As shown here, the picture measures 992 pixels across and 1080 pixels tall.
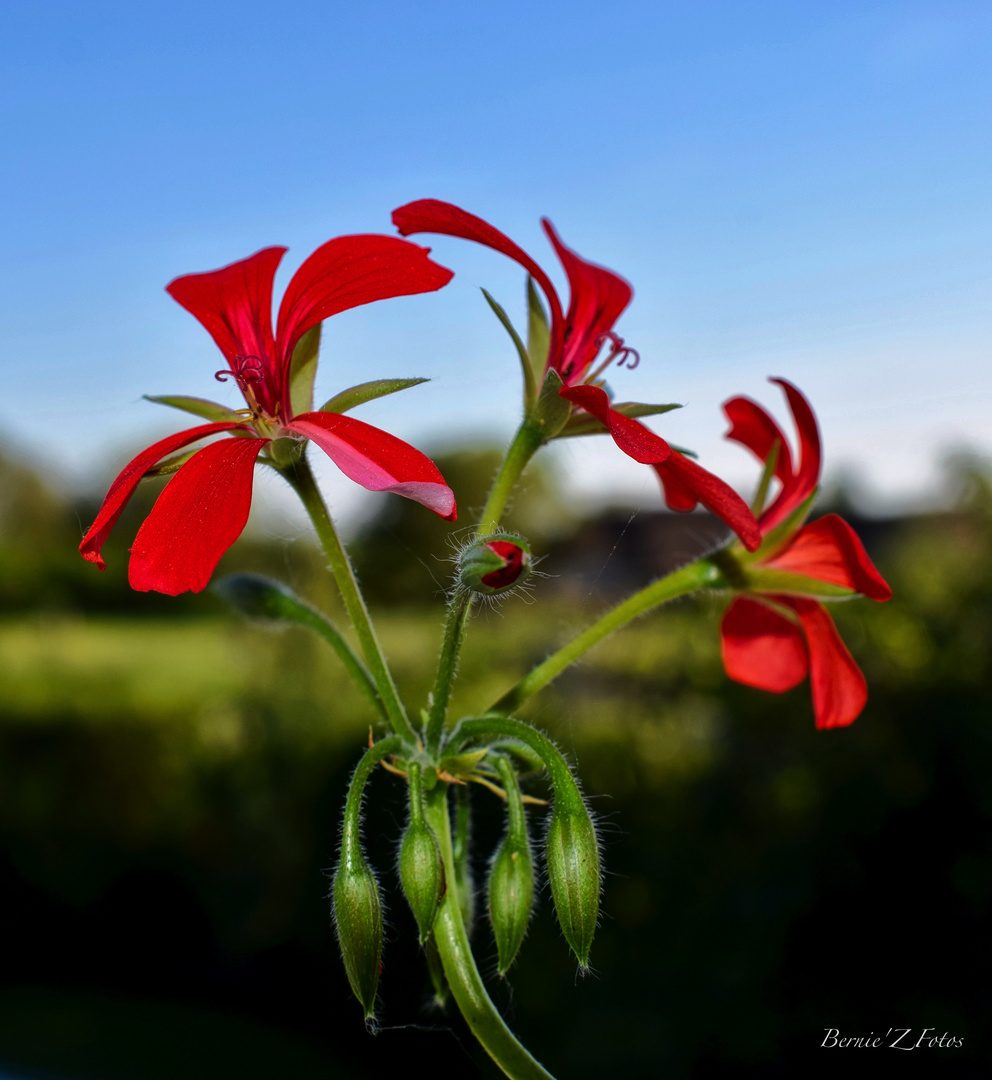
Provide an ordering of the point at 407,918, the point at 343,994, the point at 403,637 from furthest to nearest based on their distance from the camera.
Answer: the point at 403,637 < the point at 343,994 < the point at 407,918

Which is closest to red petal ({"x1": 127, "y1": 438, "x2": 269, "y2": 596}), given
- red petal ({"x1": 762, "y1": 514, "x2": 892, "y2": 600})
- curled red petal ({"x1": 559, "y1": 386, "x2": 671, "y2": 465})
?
curled red petal ({"x1": 559, "y1": 386, "x2": 671, "y2": 465})

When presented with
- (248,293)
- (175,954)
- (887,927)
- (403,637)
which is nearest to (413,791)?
(248,293)

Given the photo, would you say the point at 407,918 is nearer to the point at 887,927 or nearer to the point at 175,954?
the point at 887,927

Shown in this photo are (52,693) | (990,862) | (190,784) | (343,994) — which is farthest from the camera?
(52,693)

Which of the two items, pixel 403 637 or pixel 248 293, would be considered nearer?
pixel 248 293

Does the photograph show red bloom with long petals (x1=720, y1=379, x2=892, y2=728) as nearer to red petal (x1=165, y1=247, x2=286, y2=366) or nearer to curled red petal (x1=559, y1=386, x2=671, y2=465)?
curled red petal (x1=559, y1=386, x2=671, y2=465)

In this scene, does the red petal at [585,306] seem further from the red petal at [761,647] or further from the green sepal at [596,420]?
the red petal at [761,647]

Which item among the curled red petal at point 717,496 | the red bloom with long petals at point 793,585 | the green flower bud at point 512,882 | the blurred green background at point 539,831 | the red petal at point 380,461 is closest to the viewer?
the red petal at point 380,461

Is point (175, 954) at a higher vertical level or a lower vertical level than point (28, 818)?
lower

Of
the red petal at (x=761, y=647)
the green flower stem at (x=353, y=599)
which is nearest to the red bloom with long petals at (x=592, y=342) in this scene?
the red petal at (x=761, y=647)
